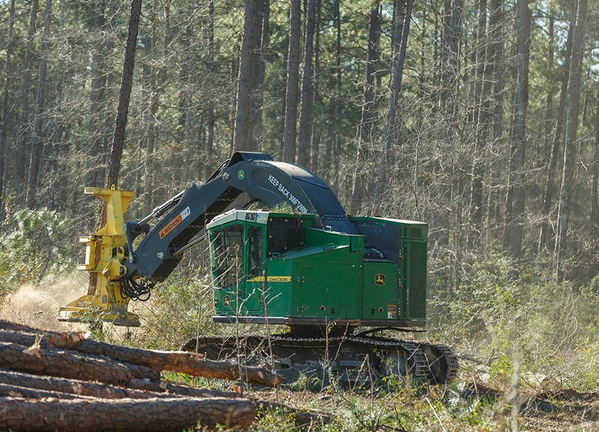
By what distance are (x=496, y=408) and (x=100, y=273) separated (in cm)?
963

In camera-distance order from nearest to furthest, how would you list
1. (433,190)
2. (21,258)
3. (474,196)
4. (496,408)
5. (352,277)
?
Result: (496,408) < (352,277) < (21,258) < (433,190) < (474,196)

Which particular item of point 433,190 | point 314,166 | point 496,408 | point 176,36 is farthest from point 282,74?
point 496,408

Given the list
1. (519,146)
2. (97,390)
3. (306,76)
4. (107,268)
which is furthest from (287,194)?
(519,146)

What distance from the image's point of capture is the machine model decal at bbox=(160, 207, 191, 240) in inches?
583

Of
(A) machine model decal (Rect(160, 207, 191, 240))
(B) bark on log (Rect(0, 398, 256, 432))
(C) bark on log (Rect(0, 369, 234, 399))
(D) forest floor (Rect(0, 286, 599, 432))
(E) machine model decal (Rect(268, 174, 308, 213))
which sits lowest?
(D) forest floor (Rect(0, 286, 599, 432))

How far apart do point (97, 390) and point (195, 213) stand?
7665mm

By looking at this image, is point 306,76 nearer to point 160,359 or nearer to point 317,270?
point 317,270

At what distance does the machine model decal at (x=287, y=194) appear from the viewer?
13172mm

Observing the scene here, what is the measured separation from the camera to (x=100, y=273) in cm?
1569

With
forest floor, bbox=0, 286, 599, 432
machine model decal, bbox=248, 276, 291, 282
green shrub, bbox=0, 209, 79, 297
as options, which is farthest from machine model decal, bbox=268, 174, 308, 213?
green shrub, bbox=0, 209, 79, 297

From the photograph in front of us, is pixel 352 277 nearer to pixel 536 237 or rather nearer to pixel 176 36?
pixel 176 36

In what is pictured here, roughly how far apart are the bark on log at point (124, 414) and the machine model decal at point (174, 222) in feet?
25.1

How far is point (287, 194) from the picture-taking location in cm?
1333

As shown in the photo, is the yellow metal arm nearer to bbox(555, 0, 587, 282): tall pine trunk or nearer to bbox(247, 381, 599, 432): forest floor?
bbox(247, 381, 599, 432): forest floor
